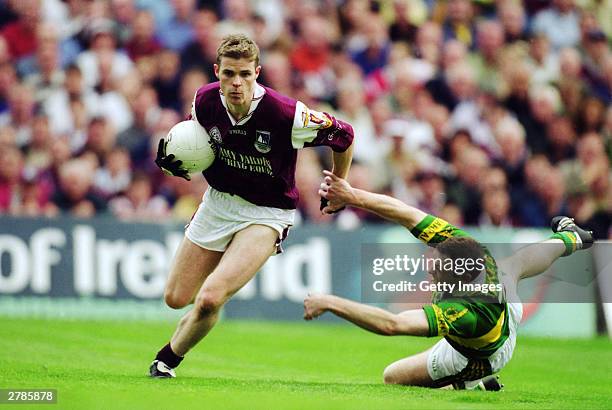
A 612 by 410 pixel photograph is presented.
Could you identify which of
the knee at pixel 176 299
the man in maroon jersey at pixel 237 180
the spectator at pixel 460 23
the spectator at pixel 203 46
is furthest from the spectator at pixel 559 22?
the knee at pixel 176 299

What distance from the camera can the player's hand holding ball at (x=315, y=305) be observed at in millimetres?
7609

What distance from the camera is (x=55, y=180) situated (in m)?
13.9

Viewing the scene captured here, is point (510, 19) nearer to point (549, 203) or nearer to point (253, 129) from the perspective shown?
point (549, 203)

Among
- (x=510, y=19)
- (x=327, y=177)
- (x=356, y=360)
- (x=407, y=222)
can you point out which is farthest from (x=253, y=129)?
(x=510, y=19)

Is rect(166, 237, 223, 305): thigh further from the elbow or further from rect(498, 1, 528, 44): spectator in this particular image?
rect(498, 1, 528, 44): spectator

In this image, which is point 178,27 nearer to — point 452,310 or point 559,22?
point 559,22

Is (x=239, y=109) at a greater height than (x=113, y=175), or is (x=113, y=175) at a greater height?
(x=113, y=175)

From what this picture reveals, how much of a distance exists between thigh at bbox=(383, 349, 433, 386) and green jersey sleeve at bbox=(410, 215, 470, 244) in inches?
37.3

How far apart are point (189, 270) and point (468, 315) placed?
2201 millimetres

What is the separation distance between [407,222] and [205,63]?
700 centimetres

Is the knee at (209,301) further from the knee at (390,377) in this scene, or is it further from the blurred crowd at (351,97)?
the blurred crowd at (351,97)

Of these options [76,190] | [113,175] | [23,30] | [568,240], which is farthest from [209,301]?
[23,30]

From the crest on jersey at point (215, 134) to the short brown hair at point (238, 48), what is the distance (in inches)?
20.4

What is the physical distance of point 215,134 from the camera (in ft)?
28.3
